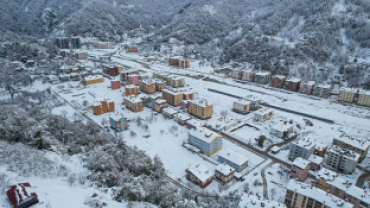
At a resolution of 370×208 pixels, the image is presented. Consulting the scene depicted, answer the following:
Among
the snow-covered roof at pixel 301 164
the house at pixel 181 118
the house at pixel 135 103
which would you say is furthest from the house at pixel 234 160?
the house at pixel 135 103

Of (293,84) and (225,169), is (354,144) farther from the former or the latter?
Result: (293,84)

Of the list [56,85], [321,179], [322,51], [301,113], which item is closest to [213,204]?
[321,179]

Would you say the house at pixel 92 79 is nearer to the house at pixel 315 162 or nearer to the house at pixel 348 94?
the house at pixel 315 162

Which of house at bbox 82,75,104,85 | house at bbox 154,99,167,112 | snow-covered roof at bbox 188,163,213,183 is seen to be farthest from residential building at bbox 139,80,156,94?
snow-covered roof at bbox 188,163,213,183

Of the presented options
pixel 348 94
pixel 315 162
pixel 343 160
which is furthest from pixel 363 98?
pixel 315 162

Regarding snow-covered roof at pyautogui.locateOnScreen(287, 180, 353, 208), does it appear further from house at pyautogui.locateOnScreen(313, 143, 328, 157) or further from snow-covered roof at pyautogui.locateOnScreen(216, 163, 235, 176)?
house at pyautogui.locateOnScreen(313, 143, 328, 157)

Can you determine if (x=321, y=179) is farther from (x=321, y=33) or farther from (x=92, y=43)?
(x=92, y=43)
